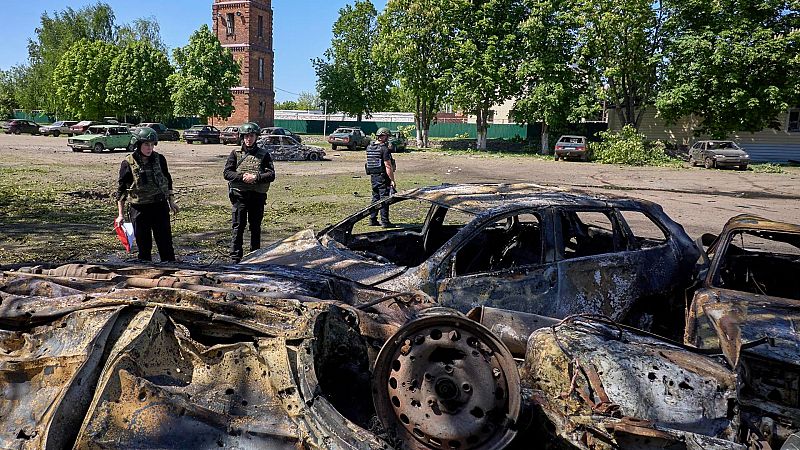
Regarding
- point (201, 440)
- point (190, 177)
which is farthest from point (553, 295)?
point (190, 177)

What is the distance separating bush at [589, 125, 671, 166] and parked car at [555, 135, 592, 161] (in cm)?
88

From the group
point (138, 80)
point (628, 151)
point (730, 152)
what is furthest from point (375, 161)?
point (138, 80)

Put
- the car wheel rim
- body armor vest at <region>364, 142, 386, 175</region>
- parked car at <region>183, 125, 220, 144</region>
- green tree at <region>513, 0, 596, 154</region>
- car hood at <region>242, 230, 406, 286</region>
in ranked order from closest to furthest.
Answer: the car wheel rim < car hood at <region>242, 230, 406, 286</region> < body armor vest at <region>364, 142, 386, 175</region> < green tree at <region>513, 0, 596, 154</region> < parked car at <region>183, 125, 220, 144</region>

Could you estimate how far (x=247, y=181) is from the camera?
691 cm

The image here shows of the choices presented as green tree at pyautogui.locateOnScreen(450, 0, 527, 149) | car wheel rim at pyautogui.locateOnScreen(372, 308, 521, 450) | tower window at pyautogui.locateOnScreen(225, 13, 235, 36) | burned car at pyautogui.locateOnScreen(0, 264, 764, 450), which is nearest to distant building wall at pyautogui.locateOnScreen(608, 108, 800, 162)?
green tree at pyautogui.locateOnScreen(450, 0, 527, 149)

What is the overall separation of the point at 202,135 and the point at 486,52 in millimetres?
19058

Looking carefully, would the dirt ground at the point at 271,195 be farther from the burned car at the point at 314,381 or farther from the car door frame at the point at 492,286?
the burned car at the point at 314,381

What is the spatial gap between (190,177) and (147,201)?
1297cm

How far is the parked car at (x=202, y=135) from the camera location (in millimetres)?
39000

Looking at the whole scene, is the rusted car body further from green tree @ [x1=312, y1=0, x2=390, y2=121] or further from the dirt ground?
green tree @ [x1=312, y1=0, x2=390, y2=121]

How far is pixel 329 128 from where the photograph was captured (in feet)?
205

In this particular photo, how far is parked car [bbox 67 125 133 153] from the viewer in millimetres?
29016

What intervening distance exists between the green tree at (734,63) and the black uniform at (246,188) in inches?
1093

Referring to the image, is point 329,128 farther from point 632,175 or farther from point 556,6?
point 632,175
